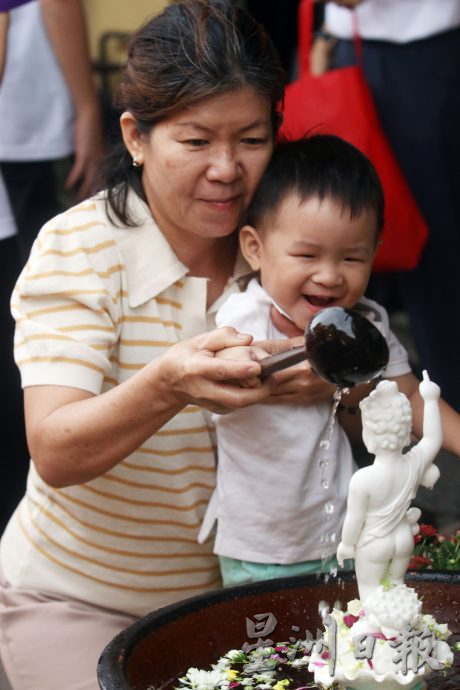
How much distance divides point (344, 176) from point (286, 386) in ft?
1.37

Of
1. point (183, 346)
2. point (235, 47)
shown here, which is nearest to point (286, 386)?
point (183, 346)

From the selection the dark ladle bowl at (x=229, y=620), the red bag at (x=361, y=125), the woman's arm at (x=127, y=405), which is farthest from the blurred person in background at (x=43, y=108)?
the dark ladle bowl at (x=229, y=620)

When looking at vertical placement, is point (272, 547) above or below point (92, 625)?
above

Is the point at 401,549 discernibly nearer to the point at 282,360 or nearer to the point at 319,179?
the point at 282,360

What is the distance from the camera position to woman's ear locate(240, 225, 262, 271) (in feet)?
8.45

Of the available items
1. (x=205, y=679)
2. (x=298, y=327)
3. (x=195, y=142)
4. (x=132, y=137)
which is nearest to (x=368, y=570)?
(x=205, y=679)

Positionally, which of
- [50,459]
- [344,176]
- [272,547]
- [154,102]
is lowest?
[272,547]

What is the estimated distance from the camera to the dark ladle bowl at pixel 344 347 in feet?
5.98

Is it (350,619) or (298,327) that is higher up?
(298,327)

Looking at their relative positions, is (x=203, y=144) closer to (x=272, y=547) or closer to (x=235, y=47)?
(x=235, y=47)

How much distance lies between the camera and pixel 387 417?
6.15 feet

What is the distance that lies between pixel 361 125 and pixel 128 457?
144 centimetres

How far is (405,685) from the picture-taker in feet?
6.18

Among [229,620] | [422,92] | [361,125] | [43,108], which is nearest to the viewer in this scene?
[229,620]
